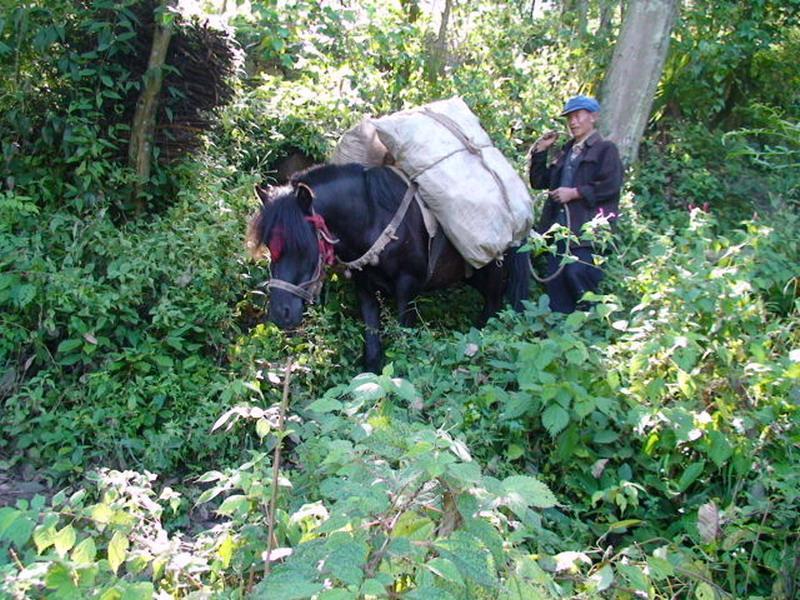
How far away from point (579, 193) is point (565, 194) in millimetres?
105

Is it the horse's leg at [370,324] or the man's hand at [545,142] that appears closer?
the horse's leg at [370,324]

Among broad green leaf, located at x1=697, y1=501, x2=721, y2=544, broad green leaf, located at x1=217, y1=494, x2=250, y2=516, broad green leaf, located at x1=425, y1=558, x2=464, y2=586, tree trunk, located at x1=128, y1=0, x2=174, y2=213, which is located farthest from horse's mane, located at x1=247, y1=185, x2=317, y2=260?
broad green leaf, located at x1=425, y1=558, x2=464, y2=586

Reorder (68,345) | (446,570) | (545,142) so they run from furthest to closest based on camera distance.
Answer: (545,142), (68,345), (446,570)

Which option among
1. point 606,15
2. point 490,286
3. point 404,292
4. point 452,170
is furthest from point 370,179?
point 606,15

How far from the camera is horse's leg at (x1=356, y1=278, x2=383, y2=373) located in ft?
18.7

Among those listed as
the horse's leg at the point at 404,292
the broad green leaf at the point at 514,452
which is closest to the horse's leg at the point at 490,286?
the horse's leg at the point at 404,292

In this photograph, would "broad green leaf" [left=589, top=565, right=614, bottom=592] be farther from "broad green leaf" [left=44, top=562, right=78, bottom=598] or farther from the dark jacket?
the dark jacket

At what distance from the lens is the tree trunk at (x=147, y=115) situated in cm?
603

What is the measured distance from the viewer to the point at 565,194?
6219mm

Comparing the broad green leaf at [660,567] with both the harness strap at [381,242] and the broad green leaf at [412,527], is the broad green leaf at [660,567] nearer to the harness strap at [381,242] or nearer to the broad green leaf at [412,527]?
the broad green leaf at [412,527]

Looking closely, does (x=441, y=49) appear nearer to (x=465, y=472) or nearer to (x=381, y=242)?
(x=381, y=242)

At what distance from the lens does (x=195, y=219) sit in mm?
5973

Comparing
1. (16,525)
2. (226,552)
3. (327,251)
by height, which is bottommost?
(226,552)

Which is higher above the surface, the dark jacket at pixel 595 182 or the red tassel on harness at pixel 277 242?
the dark jacket at pixel 595 182
